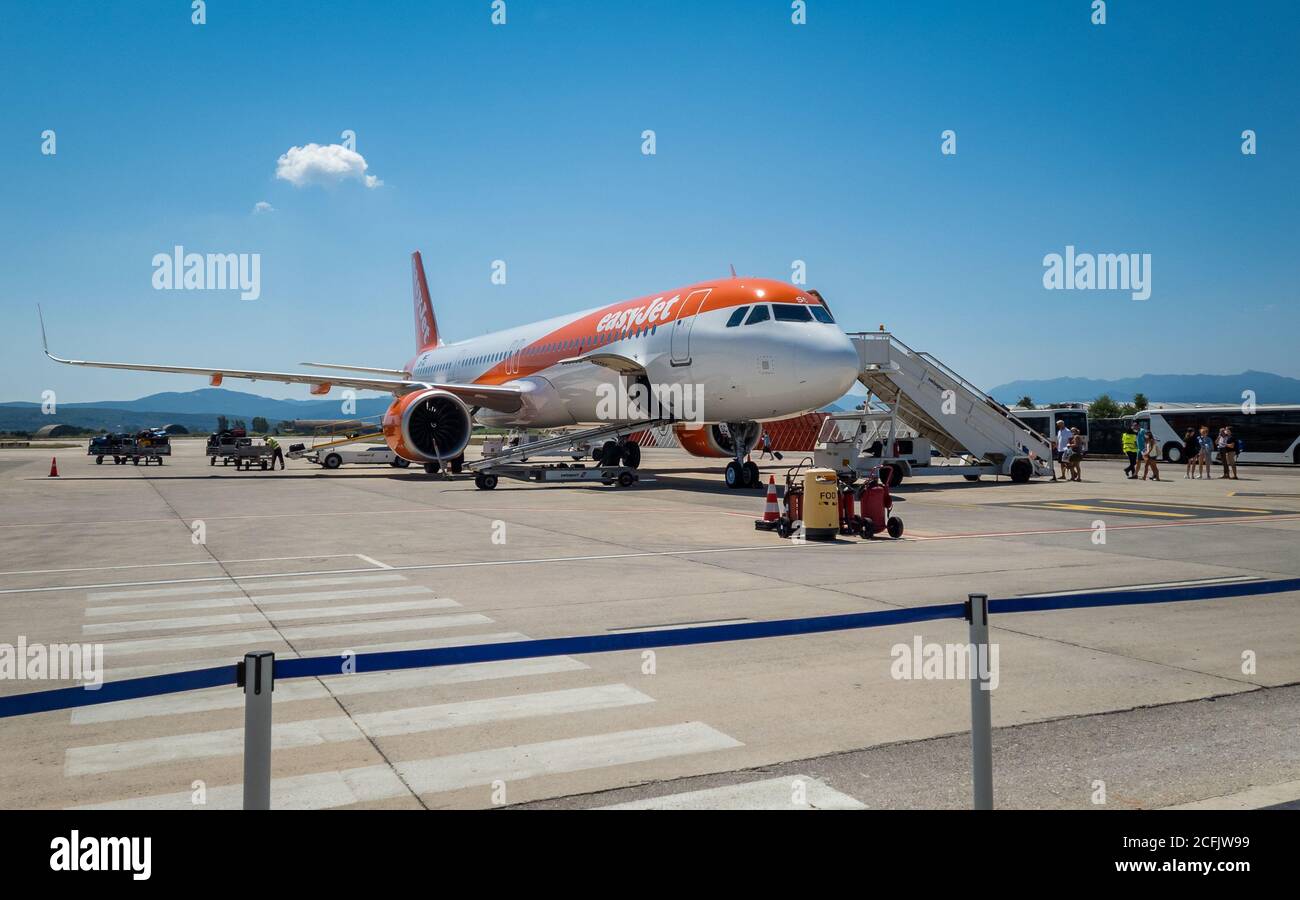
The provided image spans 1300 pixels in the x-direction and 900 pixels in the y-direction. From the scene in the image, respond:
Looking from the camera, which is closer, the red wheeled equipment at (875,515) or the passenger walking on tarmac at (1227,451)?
the red wheeled equipment at (875,515)

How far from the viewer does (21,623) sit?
27.3 ft

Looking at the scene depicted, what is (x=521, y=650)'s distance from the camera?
3812 mm

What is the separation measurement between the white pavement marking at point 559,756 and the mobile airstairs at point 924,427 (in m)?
18.4

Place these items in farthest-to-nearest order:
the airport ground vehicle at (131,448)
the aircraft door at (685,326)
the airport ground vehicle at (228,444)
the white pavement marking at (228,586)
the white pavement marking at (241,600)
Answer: the airport ground vehicle at (131,448) < the airport ground vehicle at (228,444) < the aircraft door at (685,326) < the white pavement marking at (228,586) < the white pavement marking at (241,600)

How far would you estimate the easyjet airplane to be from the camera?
20062 millimetres

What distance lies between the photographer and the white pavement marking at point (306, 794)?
4.34m

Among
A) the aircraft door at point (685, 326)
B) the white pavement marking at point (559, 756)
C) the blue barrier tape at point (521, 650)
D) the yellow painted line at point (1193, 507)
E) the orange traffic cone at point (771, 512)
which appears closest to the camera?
the blue barrier tape at point (521, 650)

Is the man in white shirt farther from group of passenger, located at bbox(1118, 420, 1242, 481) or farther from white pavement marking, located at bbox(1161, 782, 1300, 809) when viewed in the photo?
white pavement marking, located at bbox(1161, 782, 1300, 809)

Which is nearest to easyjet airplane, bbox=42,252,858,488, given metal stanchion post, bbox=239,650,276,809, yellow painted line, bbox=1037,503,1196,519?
yellow painted line, bbox=1037,503,1196,519

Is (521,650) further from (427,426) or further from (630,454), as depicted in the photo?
(630,454)

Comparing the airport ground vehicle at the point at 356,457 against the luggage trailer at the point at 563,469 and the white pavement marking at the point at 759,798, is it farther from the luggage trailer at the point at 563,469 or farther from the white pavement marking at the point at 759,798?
the white pavement marking at the point at 759,798

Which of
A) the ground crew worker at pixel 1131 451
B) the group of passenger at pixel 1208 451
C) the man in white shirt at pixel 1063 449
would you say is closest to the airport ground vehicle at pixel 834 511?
the man in white shirt at pixel 1063 449
